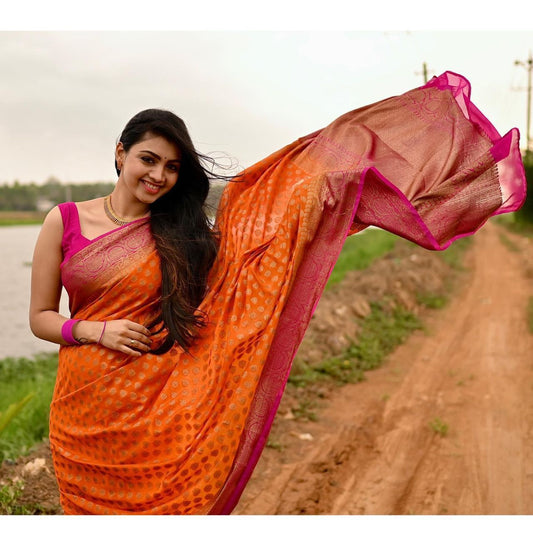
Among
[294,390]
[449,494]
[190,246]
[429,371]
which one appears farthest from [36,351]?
[190,246]

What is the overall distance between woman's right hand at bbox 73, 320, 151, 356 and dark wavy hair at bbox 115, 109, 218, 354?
0.08 metres

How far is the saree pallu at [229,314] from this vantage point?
2.15 metres

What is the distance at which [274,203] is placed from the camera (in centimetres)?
248

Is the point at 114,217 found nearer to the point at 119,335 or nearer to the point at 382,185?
the point at 119,335

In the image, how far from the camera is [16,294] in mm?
10594

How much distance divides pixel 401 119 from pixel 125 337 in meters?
1.66

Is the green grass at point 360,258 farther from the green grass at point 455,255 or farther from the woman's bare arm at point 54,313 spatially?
the woman's bare arm at point 54,313

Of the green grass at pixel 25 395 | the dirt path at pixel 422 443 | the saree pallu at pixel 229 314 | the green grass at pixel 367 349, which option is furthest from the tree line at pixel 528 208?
the saree pallu at pixel 229 314

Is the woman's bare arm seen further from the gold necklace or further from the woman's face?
the woman's face

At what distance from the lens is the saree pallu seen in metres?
2.15

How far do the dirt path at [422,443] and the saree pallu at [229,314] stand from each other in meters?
1.74

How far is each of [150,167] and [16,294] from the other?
944cm

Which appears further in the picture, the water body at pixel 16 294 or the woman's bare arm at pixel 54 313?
the water body at pixel 16 294

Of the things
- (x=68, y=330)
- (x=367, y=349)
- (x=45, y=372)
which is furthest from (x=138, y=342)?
(x=45, y=372)
